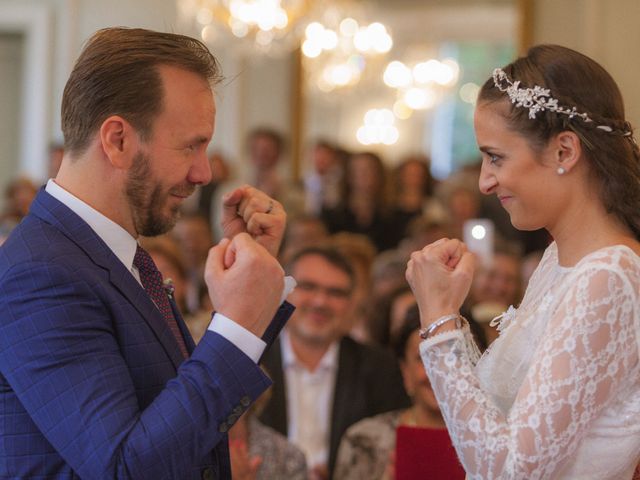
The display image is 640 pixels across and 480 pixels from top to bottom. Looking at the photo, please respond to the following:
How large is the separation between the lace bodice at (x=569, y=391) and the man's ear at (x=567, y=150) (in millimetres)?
163

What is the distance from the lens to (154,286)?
1853 millimetres

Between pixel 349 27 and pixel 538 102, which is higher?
pixel 538 102

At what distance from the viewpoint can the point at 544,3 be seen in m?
6.82

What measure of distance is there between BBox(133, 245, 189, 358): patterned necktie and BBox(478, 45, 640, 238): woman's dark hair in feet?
2.28

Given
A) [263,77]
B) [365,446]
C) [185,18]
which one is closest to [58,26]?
[185,18]

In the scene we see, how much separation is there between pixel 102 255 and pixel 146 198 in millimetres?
134

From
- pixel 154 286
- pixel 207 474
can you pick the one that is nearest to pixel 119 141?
pixel 154 286

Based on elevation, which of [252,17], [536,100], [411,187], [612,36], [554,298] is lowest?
[411,187]

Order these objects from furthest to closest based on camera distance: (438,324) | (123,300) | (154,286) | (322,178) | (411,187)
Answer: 1. (322,178)
2. (411,187)
3. (154,286)
4. (438,324)
5. (123,300)

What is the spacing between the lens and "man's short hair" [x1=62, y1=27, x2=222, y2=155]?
1694 millimetres

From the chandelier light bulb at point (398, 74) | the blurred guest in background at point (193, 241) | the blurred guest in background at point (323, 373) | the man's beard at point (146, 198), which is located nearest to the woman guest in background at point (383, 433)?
the blurred guest in background at point (323, 373)

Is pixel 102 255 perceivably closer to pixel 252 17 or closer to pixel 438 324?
pixel 438 324

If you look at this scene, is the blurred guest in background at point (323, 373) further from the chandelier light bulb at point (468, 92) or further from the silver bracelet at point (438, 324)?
the chandelier light bulb at point (468, 92)

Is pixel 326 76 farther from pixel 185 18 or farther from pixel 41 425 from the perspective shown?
pixel 41 425
